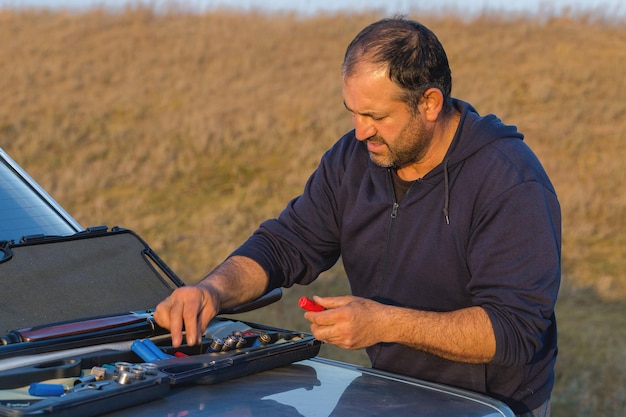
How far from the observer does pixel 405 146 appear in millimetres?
3076

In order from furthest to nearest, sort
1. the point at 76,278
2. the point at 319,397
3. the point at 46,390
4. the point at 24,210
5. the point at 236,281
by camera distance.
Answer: the point at 24,210
the point at 236,281
the point at 76,278
the point at 319,397
the point at 46,390

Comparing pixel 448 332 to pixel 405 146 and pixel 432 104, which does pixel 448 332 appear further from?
pixel 432 104

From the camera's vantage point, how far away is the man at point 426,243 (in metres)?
2.81

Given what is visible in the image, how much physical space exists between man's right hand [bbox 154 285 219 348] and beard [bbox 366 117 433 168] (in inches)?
28.4

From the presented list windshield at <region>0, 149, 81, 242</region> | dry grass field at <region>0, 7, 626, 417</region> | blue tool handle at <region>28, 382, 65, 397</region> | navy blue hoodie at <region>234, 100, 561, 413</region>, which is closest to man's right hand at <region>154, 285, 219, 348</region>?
navy blue hoodie at <region>234, 100, 561, 413</region>

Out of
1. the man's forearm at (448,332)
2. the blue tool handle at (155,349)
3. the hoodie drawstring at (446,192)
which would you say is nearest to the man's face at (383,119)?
the hoodie drawstring at (446,192)

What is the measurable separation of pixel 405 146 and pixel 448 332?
2.07ft

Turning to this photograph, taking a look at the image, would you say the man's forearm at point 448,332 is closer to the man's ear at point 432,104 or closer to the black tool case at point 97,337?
the black tool case at point 97,337

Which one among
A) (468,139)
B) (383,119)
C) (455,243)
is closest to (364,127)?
(383,119)

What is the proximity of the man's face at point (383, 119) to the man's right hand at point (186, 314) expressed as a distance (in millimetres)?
722

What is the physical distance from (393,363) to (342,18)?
67.8ft

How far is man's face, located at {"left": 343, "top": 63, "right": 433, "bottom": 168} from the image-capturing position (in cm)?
301

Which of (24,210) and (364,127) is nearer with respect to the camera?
(364,127)

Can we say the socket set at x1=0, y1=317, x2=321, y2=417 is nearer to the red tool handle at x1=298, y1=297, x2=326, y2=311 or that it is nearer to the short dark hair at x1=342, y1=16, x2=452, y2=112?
the red tool handle at x1=298, y1=297, x2=326, y2=311
